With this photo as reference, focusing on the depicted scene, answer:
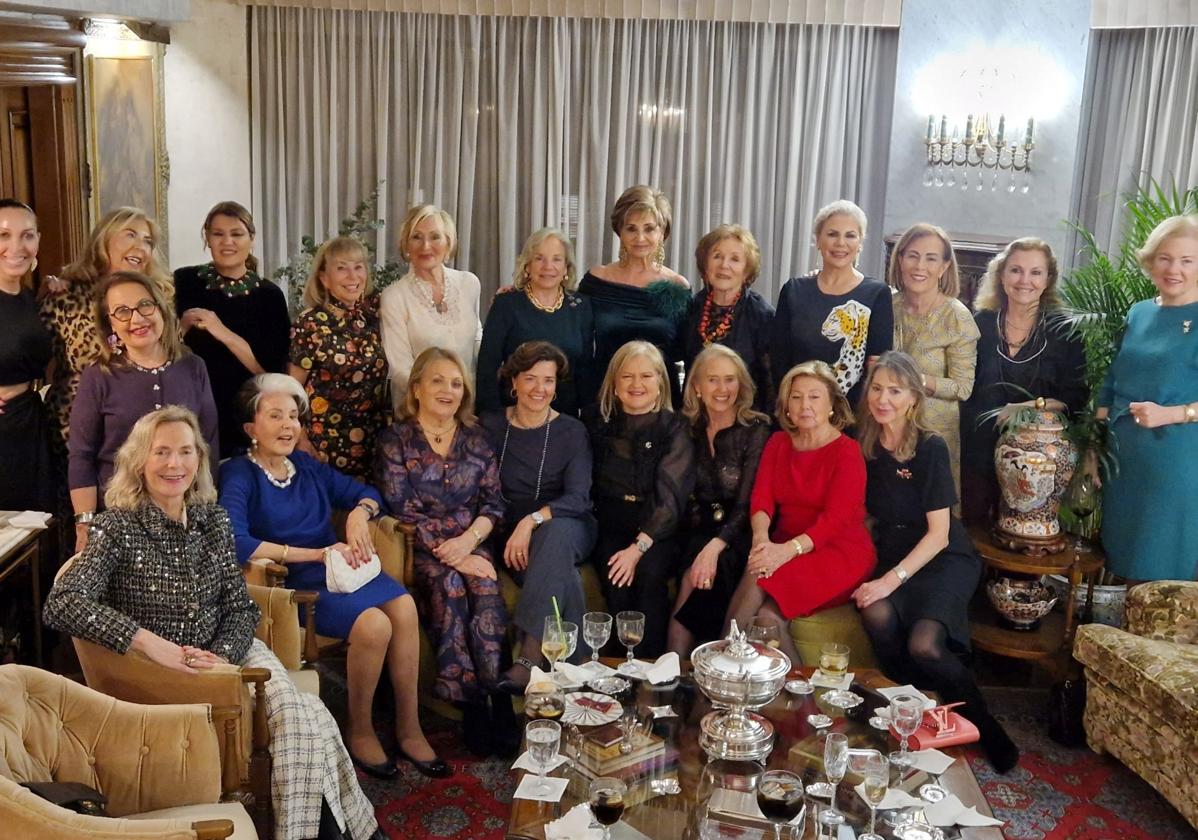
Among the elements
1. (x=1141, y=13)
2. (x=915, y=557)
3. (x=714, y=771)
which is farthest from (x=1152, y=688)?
(x=1141, y=13)

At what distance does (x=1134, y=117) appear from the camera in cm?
653

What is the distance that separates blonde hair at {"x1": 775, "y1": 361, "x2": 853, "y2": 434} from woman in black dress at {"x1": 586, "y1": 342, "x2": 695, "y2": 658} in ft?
1.18

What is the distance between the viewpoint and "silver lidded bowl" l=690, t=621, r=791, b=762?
3.03 metres

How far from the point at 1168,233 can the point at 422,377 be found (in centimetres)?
259

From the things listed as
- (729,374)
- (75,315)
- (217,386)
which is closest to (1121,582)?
(729,374)

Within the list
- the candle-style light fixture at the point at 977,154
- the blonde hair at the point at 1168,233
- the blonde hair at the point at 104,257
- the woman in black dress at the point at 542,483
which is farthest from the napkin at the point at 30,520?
the candle-style light fixture at the point at 977,154

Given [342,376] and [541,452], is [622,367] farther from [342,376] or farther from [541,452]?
[342,376]

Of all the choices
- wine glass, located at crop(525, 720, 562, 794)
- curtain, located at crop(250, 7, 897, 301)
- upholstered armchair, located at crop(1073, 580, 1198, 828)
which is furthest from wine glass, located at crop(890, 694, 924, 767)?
curtain, located at crop(250, 7, 897, 301)

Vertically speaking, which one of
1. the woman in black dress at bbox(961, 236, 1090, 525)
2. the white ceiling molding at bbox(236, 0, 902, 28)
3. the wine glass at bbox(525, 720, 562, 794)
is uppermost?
the white ceiling molding at bbox(236, 0, 902, 28)

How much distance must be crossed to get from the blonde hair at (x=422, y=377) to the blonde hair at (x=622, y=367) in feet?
1.57

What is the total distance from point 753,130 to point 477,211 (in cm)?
165

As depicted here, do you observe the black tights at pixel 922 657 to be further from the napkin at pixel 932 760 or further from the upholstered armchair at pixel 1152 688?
the napkin at pixel 932 760

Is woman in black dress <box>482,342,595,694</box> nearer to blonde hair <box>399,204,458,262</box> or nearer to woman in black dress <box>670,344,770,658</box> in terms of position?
woman in black dress <box>670,344,770,658</box>

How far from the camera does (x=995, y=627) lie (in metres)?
4.40
